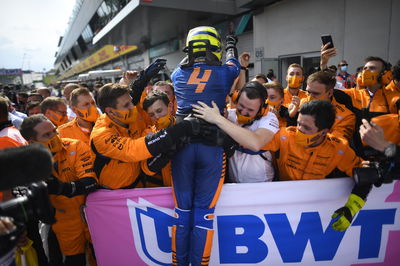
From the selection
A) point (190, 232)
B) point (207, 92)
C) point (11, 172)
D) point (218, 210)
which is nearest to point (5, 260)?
point (11, 172)

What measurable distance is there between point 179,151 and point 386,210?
193cm

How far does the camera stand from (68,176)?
2293 mm

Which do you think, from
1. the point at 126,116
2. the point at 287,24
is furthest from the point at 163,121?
the point at 287,24

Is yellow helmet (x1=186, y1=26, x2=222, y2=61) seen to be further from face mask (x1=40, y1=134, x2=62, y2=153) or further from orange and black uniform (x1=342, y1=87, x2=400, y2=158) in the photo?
orange and black uniform (x1=342, y1=87, x2=400, y2=158)

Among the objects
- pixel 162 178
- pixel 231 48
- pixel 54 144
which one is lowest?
pixel 162 178

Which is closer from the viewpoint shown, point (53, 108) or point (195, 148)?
point (195, 148)

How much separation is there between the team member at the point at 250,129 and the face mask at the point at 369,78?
5.36 ft

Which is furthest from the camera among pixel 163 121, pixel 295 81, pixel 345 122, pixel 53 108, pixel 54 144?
pixel 295 81

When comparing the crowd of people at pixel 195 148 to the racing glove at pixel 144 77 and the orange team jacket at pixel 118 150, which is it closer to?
the orange team jacket at pixel 118 150

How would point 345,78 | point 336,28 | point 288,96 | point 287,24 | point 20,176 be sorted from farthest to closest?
point 287,24, point 336,28, point 345,78, point 288,96, point 20,176

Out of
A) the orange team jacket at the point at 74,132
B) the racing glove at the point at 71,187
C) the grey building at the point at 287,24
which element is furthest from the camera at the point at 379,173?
the grey building at the point at 287,24

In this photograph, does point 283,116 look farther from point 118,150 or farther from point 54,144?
point 54,144

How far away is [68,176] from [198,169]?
127 centimetres

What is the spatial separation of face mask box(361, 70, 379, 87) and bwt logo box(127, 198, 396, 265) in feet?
5.36
